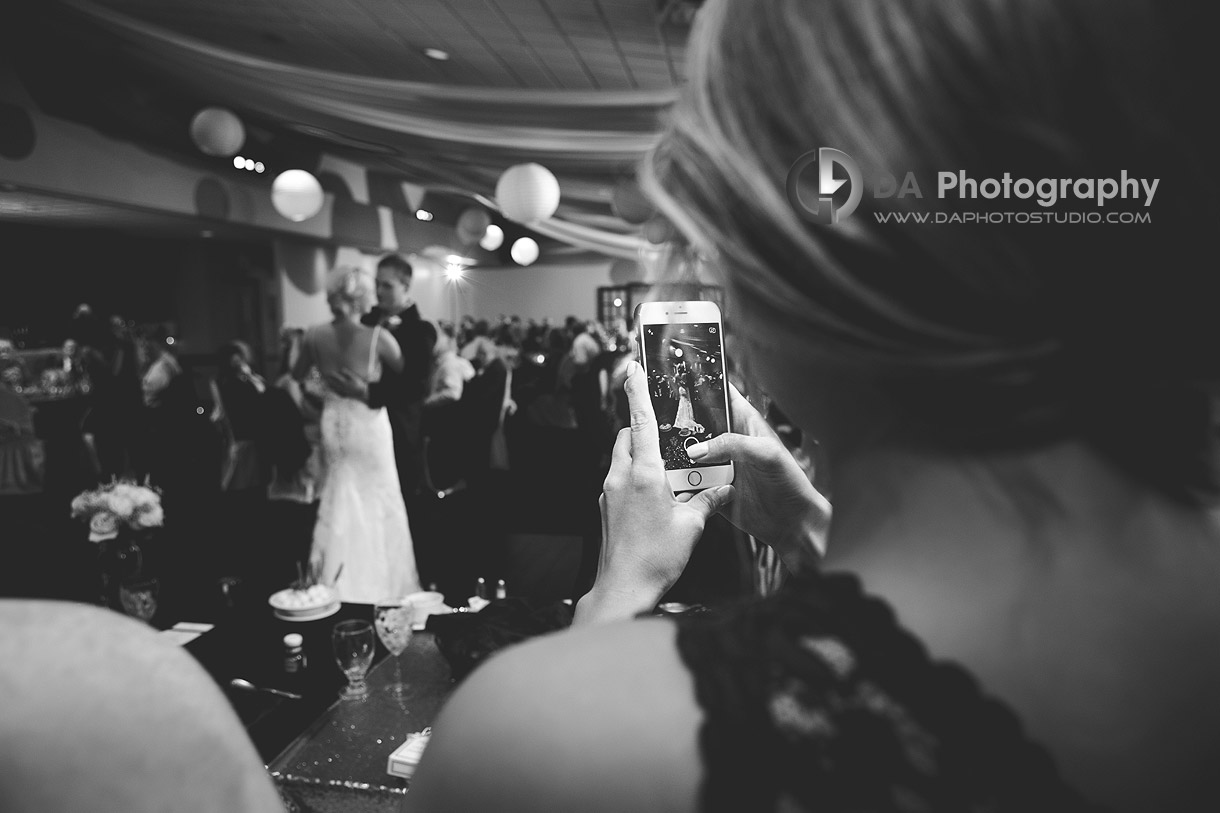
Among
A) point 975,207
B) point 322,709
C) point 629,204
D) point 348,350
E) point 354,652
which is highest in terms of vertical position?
point 629,204

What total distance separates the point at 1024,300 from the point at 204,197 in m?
7.52

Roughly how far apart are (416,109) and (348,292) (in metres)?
1.79

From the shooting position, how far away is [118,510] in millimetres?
2271

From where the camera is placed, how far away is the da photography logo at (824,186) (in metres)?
0.34

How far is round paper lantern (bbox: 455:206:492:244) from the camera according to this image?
10.3m

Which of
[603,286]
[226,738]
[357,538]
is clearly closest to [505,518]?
[357,538]

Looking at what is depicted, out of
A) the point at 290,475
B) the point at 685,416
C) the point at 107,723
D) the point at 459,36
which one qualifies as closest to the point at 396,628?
the point at 685,416

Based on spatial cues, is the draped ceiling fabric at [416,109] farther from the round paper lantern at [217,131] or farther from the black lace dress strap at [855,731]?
the black lace dress strap at [855,731]

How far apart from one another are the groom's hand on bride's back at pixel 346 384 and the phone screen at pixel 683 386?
2902 millimetres

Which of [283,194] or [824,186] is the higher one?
[283,194]

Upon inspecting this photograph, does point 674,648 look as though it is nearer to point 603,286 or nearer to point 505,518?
point 505,518

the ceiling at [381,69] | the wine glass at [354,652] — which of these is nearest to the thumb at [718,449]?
the wine glass at [354,652]

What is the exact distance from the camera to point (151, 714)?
0.31 meters

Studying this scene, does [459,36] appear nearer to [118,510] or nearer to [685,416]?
[118,510]
